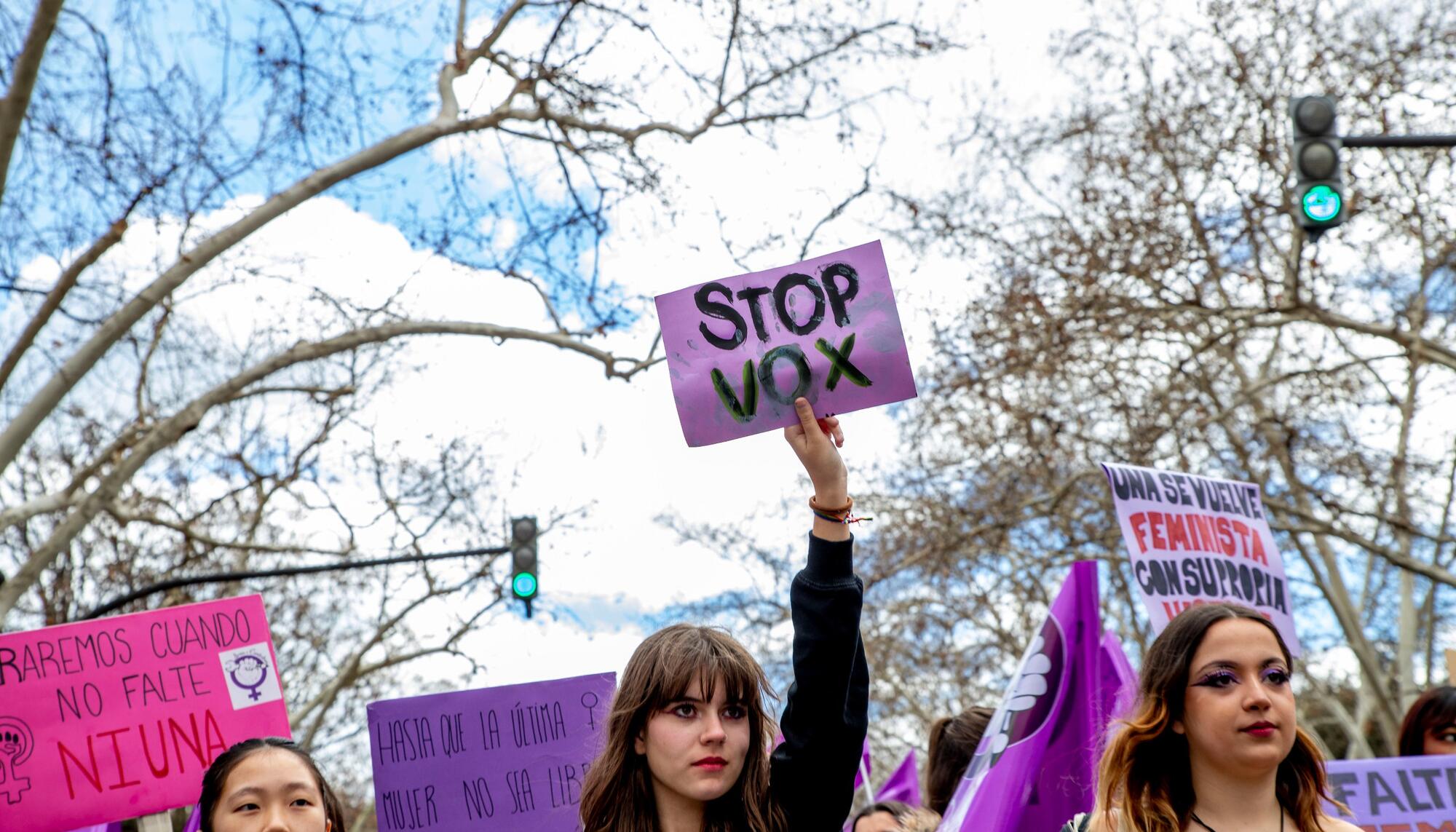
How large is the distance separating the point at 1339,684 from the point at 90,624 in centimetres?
A: 1974

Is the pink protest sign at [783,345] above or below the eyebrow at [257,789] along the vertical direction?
above

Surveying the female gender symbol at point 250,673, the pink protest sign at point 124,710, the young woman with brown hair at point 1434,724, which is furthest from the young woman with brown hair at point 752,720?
the young woman with brown hair at point 1434,724

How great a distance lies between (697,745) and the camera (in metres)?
2.76

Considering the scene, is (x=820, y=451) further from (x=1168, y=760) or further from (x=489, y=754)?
(x=489, y=754)

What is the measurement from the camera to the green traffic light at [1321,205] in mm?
6633

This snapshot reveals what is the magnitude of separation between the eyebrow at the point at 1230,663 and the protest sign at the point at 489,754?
81.2 inches

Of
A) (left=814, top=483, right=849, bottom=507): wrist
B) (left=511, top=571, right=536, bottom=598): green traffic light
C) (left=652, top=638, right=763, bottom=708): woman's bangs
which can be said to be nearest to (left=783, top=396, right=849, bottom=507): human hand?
(left=814, top=483, right=849, bottom=507): wrist

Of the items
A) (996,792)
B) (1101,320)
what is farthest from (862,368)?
(1101,320)

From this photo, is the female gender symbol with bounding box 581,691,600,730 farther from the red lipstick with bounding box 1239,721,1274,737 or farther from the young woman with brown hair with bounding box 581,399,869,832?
the red lipstick with bounding box 1239,721,1274,737

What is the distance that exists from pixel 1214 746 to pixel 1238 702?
0.10m

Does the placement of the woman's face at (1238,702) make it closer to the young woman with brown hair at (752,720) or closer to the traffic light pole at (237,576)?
the young woman with brown hair at (752,720)

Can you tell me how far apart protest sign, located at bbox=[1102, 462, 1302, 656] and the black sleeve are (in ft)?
7.79

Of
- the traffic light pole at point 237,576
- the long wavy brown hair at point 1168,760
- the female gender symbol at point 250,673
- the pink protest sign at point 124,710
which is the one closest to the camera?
the long wavy brown hair at point 1168,760

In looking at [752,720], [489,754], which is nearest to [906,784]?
[489,754]
